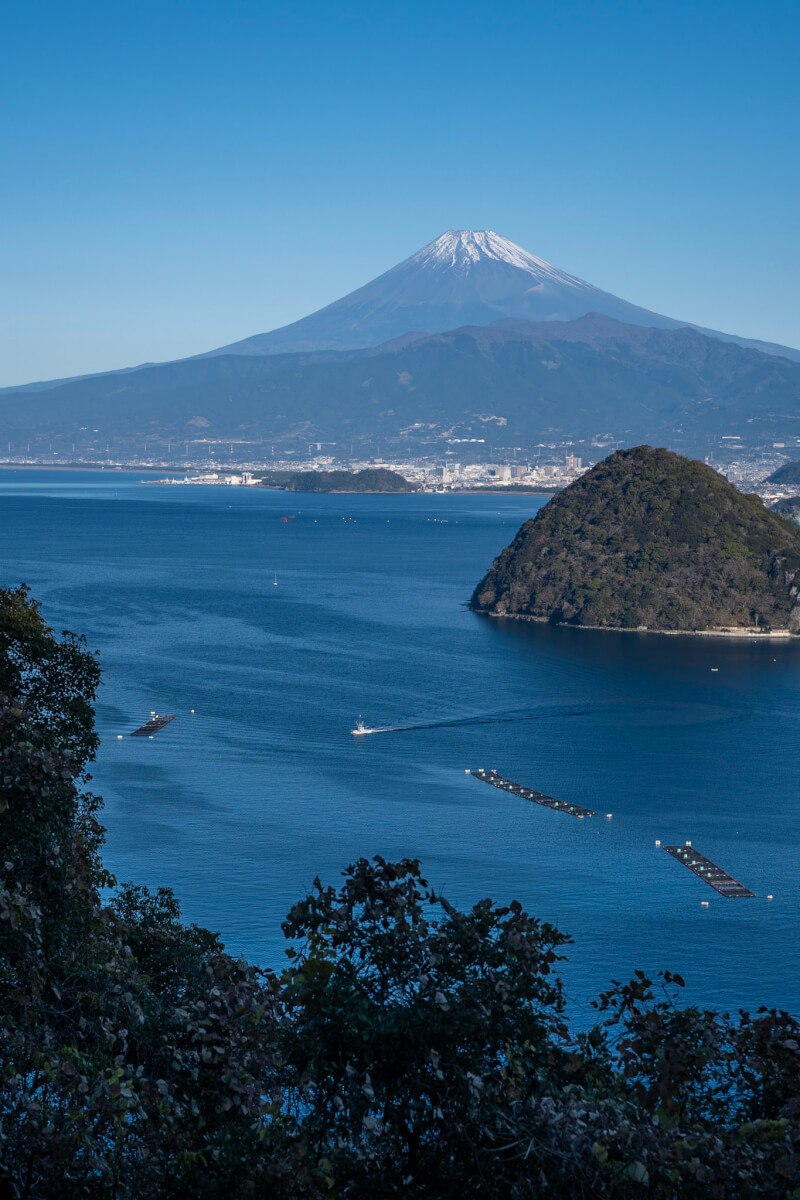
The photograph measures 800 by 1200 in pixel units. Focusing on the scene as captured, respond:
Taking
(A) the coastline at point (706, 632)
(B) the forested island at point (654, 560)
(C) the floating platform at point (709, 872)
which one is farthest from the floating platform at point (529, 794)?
(B) the forested island at point (654, 560)

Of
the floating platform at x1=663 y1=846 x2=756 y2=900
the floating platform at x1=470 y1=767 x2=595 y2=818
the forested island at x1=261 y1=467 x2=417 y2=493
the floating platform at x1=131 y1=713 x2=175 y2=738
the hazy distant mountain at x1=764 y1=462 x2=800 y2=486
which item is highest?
the hazy distant mountain at x1=764 y1=462 x2=800 y2=486

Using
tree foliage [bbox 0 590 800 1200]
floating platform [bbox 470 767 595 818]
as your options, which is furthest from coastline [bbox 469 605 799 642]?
tree foliage [bbox 0 590 800 1200]

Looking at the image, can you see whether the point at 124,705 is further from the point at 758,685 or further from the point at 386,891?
the point at 386,891

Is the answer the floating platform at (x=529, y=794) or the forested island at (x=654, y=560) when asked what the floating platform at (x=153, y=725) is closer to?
the floating platform at (x=529, y=794)

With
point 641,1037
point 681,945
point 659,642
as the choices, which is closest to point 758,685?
point 659,642

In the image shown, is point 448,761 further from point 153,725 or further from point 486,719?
point 153,725

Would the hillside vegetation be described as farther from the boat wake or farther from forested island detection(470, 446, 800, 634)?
the boat wake
